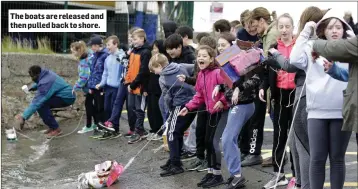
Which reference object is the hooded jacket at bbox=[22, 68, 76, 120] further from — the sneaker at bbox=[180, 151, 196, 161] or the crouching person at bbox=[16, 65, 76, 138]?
Answer: the sneaker at bbox=[180, 151, 196, 161]

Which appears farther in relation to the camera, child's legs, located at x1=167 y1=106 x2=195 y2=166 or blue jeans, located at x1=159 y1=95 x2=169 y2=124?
blue jeans, located at x1=159 y1=95 x2=169 y2=124

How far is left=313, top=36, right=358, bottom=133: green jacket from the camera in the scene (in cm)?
378

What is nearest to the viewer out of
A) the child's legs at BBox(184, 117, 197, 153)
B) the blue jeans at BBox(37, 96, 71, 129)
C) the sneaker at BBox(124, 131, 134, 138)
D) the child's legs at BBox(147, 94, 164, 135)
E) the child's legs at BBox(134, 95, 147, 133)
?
the child's legs at BBox(184, 117, 197, 153)

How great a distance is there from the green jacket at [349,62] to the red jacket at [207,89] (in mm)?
2031

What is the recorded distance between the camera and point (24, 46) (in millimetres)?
12070

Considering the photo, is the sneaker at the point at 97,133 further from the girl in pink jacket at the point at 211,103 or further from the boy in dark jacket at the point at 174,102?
the girl in pink jacket at the point at 211,103

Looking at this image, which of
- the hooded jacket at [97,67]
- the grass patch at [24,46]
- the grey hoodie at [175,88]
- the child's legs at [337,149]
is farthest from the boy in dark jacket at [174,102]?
the grass patch at [24,46]

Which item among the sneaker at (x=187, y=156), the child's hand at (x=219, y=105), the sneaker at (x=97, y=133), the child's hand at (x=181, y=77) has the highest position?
the child's hand at (x=181, y=77)

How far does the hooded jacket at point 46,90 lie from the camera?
977 cm

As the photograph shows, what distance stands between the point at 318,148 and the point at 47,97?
254 inches

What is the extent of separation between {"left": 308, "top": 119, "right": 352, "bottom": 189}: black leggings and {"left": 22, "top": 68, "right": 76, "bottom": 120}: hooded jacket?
6346 mm

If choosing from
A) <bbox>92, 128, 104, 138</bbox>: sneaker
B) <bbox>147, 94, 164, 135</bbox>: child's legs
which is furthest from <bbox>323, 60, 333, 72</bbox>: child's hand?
<bbox>92, 128, 104, 138</bbox>: sneaker

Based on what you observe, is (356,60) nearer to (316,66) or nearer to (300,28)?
(316,66)

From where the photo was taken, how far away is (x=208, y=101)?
6.04m
